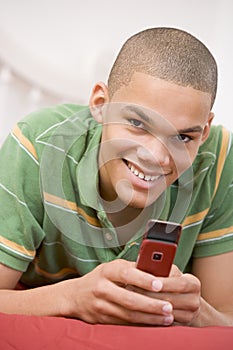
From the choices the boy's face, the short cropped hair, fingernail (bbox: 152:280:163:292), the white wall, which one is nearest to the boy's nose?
the boy's face

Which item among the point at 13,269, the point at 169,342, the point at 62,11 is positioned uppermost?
the point at 62,11

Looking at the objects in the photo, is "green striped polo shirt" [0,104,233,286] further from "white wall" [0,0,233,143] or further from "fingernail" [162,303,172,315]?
"white wall" [0,0,233,143]

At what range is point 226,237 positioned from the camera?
119cm

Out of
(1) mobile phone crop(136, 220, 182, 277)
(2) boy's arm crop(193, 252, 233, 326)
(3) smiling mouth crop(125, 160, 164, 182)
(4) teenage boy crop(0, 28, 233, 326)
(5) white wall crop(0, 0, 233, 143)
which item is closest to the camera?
(1) mobile phone crop(136, 220, 182, 277)

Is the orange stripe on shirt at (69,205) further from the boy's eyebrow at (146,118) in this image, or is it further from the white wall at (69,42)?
the white wall at (69,42)

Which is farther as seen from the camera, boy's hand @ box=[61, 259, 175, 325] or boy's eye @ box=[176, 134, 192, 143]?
boy's eye @ box=[176, 134, 192, 143]

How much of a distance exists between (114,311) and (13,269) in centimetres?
26

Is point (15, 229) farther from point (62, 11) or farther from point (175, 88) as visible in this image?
point (62, 11)

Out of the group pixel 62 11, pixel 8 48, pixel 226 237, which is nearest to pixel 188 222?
pixel 226 237

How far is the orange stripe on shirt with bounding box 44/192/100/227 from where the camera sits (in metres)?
1.09

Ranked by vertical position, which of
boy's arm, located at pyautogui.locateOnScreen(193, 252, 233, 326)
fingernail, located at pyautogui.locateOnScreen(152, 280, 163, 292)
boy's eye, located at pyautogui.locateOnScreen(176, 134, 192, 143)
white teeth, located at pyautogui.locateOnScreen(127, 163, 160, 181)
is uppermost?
boy's eye, located at pyautogui.locateOnScreen(176, 134, 192, 143)

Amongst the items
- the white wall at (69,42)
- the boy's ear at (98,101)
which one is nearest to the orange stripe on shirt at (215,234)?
the boy's ear at (98,101)

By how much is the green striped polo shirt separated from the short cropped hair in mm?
151

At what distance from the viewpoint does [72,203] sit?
3.64ft
